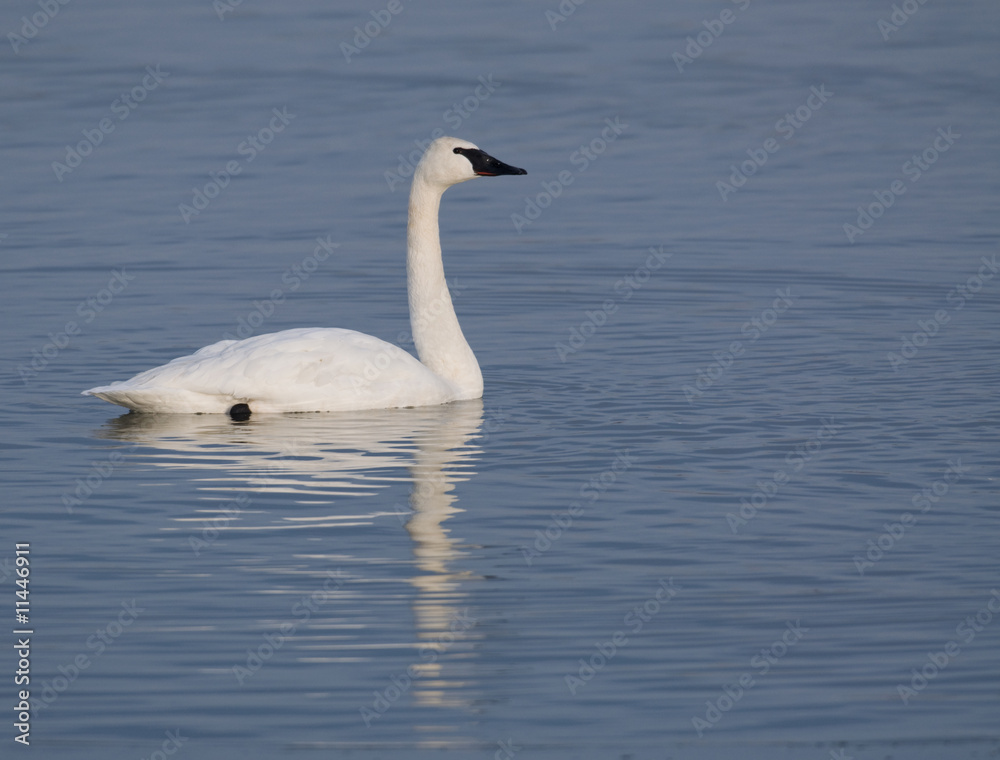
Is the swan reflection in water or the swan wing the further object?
the swan wing

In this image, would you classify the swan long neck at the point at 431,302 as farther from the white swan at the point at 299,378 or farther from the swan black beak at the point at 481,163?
the swan black beak at the point at 481,163

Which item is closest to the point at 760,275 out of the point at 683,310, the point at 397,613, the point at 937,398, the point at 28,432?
the point at 683,310

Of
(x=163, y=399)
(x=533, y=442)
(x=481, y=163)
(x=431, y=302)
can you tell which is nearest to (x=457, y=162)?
(x=481, y=163)

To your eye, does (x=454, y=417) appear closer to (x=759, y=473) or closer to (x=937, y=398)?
(x=759, y=473)

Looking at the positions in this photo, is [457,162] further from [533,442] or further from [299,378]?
[533,442]

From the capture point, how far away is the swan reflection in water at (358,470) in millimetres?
7340

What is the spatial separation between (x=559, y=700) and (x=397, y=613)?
110cm

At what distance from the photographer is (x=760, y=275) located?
53.5 ft

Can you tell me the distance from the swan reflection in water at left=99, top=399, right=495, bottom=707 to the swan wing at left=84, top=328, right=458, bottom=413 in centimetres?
11

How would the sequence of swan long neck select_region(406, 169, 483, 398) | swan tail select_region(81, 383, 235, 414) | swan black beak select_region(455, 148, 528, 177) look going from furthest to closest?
swan black beak select_region(455, 148, 528, 177), swan long neck select_region(406, 169, 483, 398), swan tail select_region(81, 383, 235, 414)

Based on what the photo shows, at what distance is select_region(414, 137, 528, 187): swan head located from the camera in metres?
12.3

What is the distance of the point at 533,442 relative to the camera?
34.7 ft

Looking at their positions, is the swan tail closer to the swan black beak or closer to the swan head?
the swan head

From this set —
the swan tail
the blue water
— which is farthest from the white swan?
the blue water
